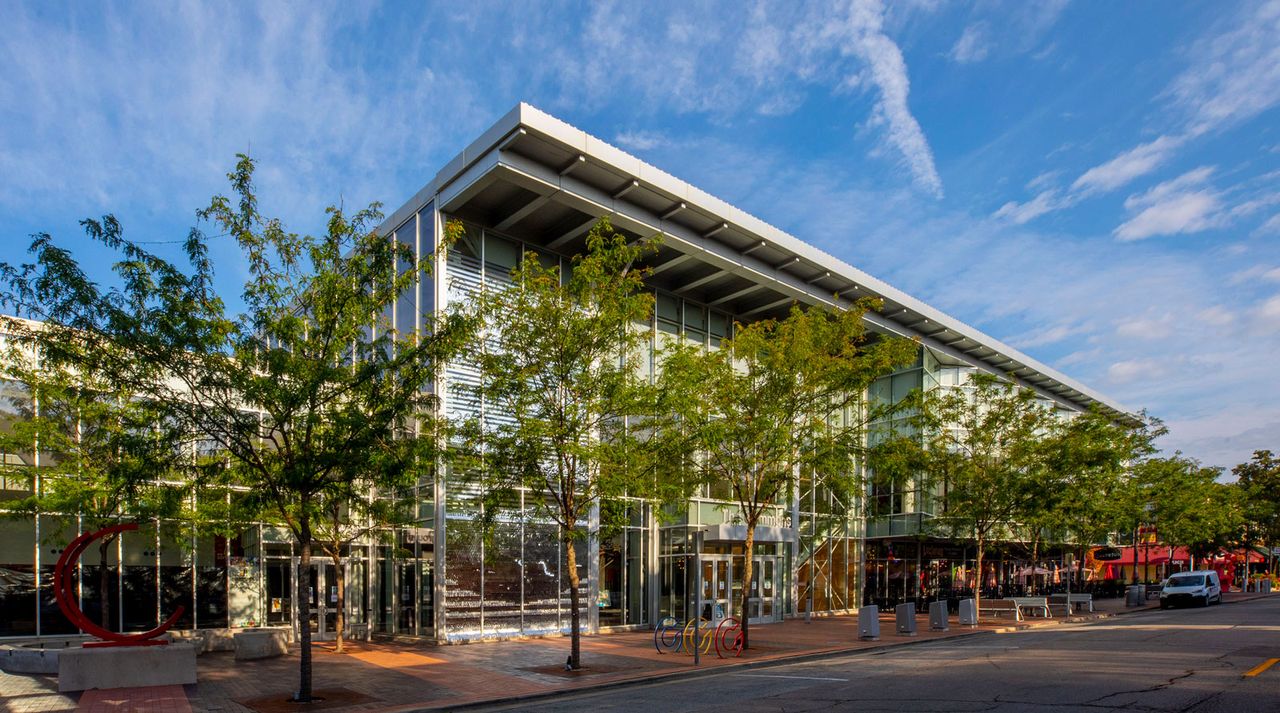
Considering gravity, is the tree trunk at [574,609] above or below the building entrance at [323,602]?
above

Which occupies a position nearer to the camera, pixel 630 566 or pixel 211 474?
pixel 211 474

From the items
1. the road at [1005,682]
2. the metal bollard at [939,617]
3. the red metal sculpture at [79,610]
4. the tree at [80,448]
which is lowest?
the metal bollard at [939,617]

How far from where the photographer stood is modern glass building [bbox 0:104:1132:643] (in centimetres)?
2103

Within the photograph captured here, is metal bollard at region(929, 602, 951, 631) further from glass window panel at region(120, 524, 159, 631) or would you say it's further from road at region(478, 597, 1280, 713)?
glass window panel at region(120, 524, 159, 631)

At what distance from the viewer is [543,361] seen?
16.8 meters

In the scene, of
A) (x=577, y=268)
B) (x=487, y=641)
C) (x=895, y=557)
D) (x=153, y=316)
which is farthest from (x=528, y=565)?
(x=895, y=557)

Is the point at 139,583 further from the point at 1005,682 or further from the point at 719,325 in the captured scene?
the point at 1005,682

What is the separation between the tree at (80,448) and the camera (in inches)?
551

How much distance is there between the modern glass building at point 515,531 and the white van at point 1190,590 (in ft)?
56.9

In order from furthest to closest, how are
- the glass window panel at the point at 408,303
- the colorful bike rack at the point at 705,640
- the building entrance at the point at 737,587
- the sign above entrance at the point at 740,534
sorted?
the building entrance at the point at 737,587, the sign above entrance at the point at 740,534, the glass window panel at the point at 408,303, the colorful bike rack at the point at 705,640

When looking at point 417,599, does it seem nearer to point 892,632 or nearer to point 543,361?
point 543,361

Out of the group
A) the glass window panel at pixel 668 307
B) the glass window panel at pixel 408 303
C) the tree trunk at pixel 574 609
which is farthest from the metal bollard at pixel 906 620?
the glass window panel at pixel 408 303

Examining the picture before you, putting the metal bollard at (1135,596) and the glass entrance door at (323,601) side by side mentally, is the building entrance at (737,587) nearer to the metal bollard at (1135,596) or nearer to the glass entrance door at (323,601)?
the glass entrance door at (323,601)

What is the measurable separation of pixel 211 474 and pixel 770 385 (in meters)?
12.3
